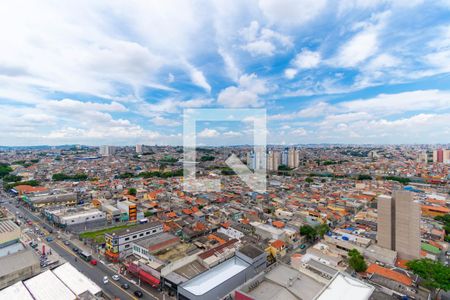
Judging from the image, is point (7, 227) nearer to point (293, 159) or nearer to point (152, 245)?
point (152, 245)

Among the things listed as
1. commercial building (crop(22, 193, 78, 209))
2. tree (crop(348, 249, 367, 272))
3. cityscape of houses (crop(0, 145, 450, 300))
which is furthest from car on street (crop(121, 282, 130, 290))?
commercial building (crop(22, 193, 78, 209))

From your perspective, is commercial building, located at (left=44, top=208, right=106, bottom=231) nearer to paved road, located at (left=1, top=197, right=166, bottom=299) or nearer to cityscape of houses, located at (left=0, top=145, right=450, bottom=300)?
cityscape of houses, located at (left=0, top=145, right=450, bottom=300)

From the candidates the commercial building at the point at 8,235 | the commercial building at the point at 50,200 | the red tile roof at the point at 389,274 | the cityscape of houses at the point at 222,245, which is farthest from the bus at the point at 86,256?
the red tile roof at the point at 389,274

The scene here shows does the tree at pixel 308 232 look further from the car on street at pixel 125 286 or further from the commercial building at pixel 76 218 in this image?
the commercial building at pixel 76 218

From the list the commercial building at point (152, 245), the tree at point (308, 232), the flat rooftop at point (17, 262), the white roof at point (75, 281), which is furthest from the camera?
the tree at point (308, 232)

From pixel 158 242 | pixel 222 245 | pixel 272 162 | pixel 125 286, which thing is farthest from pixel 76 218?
pixel 272 162
